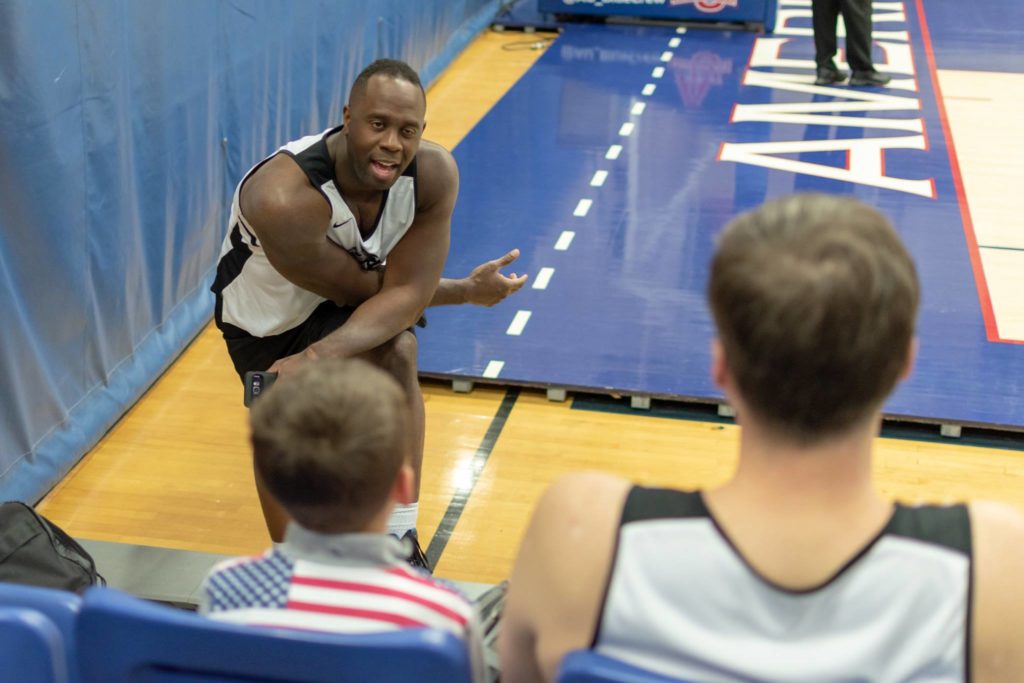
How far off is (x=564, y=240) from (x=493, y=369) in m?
1.19

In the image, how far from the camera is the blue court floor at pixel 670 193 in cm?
406

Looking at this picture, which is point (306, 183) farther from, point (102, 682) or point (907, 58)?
point (907, 58)

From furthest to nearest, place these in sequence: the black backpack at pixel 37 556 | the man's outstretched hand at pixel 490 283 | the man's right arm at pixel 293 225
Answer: the man's outstretched hand at pixel 490 283 < the man's right arm at pixel 293 225 < the black backpack at pixel 37 556

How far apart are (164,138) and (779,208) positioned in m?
3.23

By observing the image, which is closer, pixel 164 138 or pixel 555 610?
pixel 555 610

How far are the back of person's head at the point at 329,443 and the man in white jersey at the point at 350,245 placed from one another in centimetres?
128

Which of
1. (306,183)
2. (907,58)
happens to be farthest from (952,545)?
(907,58)

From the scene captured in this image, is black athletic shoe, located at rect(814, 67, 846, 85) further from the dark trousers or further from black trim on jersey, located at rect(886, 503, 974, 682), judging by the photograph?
black trim on jersey, located at rect(886, 503, 974, 682)

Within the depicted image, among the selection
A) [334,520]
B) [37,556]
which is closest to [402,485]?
[334,520]

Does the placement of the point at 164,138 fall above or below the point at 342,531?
below

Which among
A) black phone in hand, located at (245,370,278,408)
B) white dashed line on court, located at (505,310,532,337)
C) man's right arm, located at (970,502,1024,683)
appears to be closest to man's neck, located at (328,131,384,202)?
black phone in hand, located at (245,370,278,408)

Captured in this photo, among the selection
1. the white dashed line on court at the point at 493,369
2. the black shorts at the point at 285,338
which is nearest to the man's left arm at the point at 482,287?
the black shorts at the point at 285,338

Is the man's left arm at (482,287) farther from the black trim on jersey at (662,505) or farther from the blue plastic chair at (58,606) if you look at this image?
the black trim on jersey at (662,505)

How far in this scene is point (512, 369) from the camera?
4039mm
